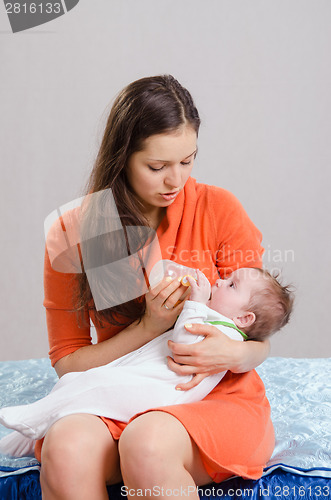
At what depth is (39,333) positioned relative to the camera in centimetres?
370

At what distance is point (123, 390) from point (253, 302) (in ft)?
1.46

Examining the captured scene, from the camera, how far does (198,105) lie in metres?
3.44

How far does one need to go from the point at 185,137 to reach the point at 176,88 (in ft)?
0.58

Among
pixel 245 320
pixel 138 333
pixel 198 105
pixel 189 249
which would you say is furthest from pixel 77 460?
pixel 198 105

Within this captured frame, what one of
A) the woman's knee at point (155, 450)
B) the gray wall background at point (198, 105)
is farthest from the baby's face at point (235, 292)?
the gray wall background at point (198, 105)

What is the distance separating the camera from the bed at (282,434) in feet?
5.23

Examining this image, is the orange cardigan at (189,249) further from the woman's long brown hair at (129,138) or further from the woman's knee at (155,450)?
the woman's knee at (155,450)

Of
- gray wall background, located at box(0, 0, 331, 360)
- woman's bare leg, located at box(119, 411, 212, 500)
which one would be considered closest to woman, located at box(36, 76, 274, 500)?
woman's bare leg, located at box(119, 411, 212, 500)

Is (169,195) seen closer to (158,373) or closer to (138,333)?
(138,333)

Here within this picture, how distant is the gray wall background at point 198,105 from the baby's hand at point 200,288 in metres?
1.74

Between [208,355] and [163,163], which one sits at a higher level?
[163,163]

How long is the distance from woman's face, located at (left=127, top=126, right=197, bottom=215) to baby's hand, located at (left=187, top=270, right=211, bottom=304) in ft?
0.82

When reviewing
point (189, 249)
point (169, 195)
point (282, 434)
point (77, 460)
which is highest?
point (169, 195)

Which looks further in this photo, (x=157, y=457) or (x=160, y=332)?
(x=160, y=332)
